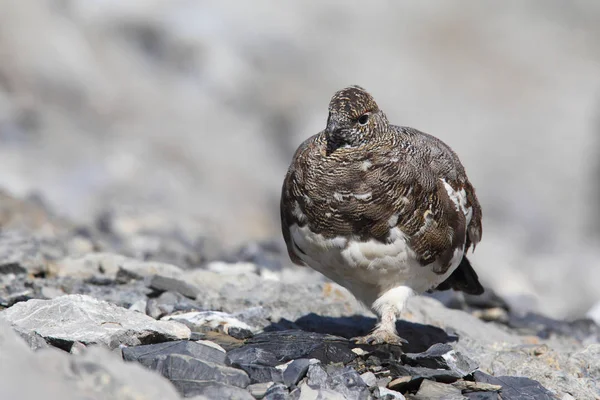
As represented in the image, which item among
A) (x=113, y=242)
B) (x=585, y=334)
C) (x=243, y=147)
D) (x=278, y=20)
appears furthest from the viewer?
(x=278, y=20)

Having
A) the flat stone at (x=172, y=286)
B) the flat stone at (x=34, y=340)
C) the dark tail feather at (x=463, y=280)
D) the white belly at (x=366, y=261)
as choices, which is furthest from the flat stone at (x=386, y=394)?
the flat stone at (x=172, y=286)

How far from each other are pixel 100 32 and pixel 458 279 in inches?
743

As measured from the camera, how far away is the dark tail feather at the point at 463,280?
24.8 feet

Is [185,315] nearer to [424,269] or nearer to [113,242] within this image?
[424,269]

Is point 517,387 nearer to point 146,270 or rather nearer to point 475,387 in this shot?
point 475,387

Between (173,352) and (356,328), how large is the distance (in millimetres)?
2542

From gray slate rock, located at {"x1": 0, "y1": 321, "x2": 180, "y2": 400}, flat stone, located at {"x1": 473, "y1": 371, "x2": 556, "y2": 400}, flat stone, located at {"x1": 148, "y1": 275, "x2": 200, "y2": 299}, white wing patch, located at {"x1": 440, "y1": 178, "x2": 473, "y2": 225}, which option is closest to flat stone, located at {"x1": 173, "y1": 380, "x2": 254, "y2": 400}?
gray slate rock, located at {"x1": 0, "y1": 321, "x2": 180, "y2": 400}

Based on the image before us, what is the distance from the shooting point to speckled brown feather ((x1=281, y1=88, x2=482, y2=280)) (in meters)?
6.00

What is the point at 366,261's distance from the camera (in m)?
6.14

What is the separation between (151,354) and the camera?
527 cm

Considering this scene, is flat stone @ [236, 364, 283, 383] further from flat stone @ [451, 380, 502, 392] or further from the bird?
flat stone @ [451, 380, 502, 392]

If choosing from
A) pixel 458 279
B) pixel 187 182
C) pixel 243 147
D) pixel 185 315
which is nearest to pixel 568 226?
pixel 243 147

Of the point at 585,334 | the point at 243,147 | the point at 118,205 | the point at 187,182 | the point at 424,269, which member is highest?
the point at 243,147

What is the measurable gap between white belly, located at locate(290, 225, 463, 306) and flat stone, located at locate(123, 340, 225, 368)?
1.13m
